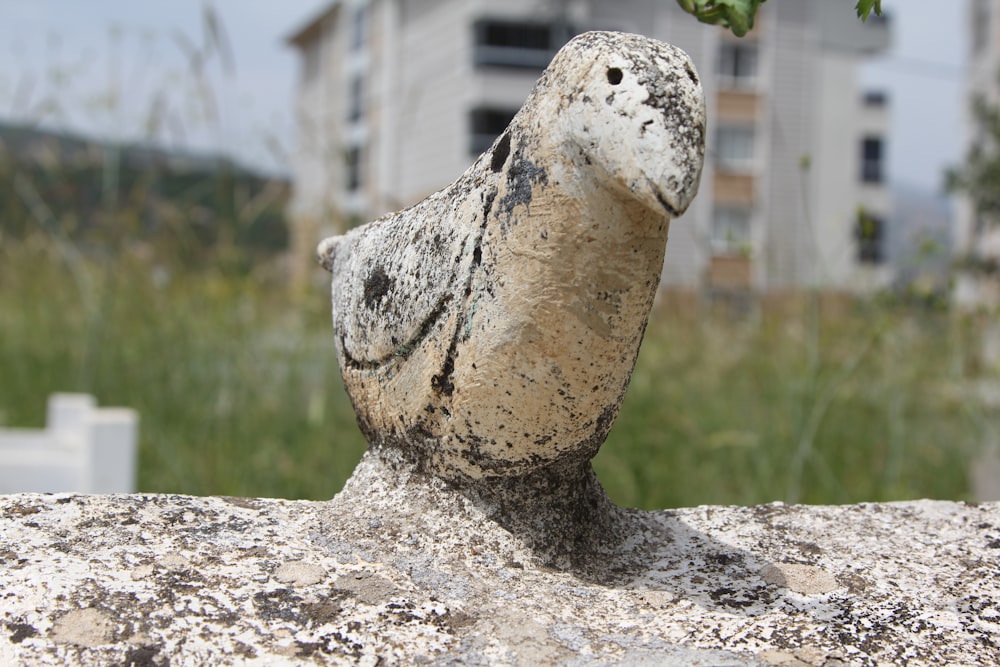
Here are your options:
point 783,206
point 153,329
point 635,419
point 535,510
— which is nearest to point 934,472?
point 635,419

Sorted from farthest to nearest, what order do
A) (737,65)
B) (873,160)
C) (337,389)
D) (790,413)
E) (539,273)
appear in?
(873,160), (737,65), (337,389), (790,413), (539,273)

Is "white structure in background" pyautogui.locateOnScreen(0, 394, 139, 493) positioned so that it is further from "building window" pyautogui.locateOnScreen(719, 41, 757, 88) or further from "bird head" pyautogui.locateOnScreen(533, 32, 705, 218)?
"building window" pyautogui.locateOnScreen(719, 41, 757, 88)

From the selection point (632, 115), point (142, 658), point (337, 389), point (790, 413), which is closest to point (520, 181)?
point (632, 115)

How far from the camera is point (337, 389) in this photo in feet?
12.4

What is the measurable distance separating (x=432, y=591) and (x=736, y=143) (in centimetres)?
1359

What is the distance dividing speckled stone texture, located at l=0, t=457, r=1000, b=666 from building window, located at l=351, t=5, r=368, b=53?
14.2 meters

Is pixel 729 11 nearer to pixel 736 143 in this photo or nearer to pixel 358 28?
pixel 736 143

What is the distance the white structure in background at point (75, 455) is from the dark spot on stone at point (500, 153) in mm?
1844

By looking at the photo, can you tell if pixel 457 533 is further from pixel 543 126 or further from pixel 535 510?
pixel 543 126

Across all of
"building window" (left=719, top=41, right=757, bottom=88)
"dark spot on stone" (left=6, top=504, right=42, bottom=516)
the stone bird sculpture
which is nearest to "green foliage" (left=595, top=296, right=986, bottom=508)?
the stone bird sculpture

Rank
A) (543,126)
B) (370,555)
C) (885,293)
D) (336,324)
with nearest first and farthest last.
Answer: (543,126)
(370,555)
(336,324)
(885,293)

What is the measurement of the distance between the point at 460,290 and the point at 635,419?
2175 millimetres

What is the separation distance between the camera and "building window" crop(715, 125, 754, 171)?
45.6 feet

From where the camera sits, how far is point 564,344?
1.28 m
